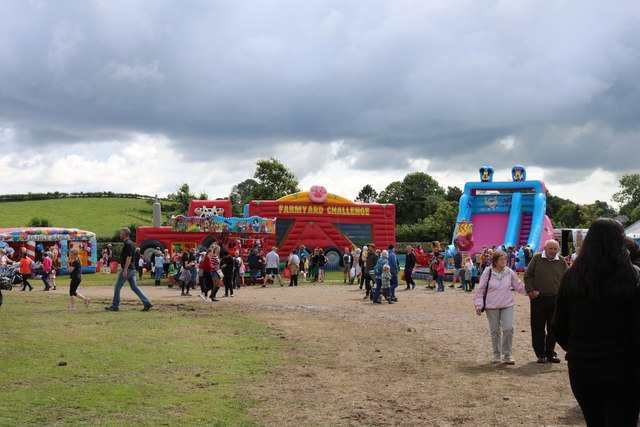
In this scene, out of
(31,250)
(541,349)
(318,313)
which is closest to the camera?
(541,349)

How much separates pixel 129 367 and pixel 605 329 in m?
6.13

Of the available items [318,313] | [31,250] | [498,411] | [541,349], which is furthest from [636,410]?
[31,250]

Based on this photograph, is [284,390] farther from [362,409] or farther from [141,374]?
[141,374]

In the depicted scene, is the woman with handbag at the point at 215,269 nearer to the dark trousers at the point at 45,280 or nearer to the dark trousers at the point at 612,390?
the dark trousers at the point at 45,280

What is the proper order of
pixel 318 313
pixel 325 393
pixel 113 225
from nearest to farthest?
1. pixel 325 393
2. pixel 318 313
3. pixel 113 225

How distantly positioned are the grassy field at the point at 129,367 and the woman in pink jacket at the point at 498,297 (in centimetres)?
299

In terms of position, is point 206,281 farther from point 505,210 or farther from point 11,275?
point 505,210

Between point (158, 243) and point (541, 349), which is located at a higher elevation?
point (158, 243)

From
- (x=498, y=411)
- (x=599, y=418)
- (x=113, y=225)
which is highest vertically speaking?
(x=113, y=225)

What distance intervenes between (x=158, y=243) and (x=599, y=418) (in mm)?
29780

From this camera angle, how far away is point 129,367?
838 centimetres

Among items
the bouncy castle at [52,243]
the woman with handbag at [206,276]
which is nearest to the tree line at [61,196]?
the bouncy castle at [52,243]

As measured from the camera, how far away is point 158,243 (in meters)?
32.2

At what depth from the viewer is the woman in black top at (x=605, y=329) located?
3764 millimetres
